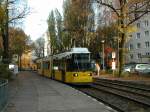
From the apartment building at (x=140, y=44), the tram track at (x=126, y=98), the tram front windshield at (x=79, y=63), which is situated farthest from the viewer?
the apartment building at (x=140, y=44)

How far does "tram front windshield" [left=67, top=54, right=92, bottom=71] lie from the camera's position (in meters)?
35.1

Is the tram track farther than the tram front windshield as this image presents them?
No

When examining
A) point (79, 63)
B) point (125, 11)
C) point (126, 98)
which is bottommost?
point (126, 98)

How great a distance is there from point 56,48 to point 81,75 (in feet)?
176

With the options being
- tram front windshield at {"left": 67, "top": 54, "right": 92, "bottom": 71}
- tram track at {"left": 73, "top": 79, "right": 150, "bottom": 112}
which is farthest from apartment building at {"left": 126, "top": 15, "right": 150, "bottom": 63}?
tram track at {"left": 73, "top": 79, "right": 150, "bottom": 112}

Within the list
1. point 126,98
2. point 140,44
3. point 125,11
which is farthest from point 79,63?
point 140,44

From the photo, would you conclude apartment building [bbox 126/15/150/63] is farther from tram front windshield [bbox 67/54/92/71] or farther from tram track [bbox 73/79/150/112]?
tram track [bbox 73/79/150/112]

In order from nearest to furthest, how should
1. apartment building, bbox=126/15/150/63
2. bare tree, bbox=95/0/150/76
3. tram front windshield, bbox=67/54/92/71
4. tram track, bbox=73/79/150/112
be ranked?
tram track, bbox=73/79/150/112 → tram front windshield, bbox=67/54/92/71 → bare tree, bbox=95/0/150/76 → apartment building, bbox=126/15/150/63

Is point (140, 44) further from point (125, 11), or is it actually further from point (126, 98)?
point (126, 98)

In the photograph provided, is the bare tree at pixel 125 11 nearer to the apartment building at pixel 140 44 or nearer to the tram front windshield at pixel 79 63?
the tram front windshield at pixel 79 63

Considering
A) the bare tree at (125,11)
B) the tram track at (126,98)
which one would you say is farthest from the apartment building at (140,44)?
the tram track at (126,98)

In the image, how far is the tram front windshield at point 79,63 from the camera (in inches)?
1383

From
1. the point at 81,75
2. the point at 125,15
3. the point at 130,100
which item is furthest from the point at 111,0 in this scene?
the point at 130,100

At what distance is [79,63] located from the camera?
116ft
